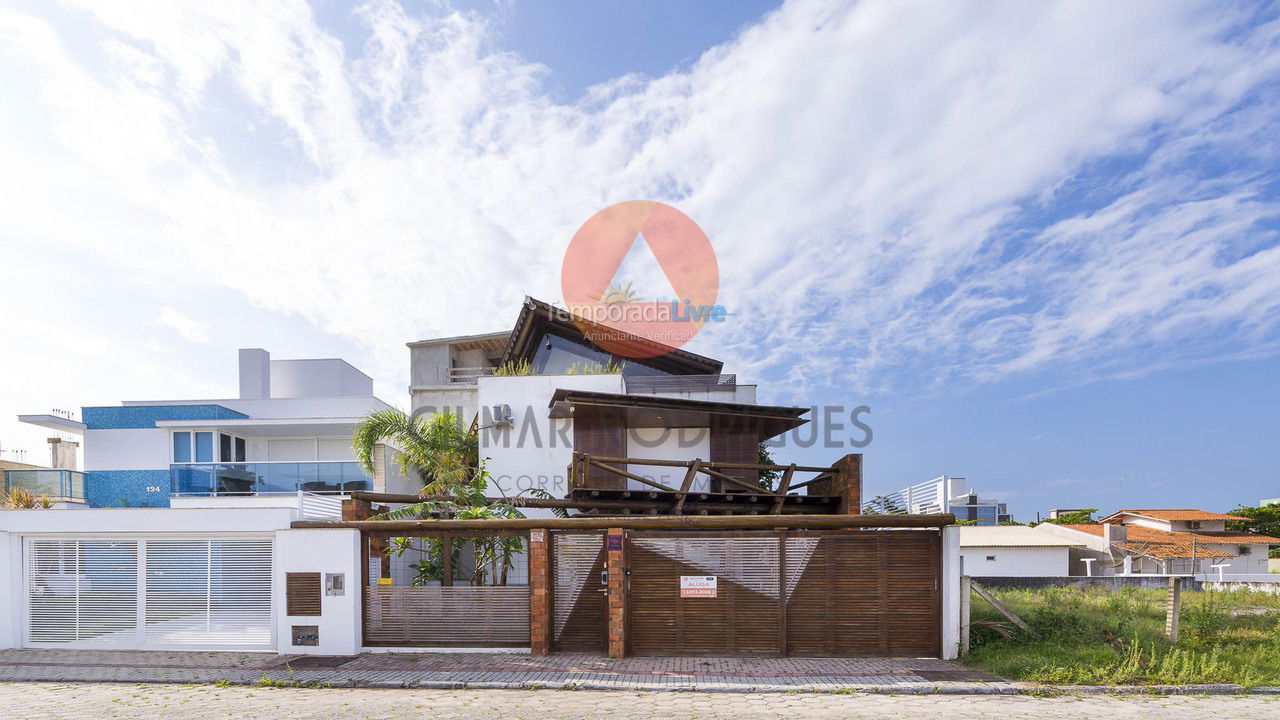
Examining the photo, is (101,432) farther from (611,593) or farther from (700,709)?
(700,709)

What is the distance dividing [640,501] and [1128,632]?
332 inches

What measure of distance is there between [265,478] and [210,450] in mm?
3988

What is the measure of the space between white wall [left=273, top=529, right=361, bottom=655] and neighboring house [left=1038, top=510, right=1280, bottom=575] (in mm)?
25945

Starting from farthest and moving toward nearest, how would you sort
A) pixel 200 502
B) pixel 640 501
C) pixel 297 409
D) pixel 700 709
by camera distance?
pixel 297 409, pixel 200 502, pixel 640 501, pixel 700 709

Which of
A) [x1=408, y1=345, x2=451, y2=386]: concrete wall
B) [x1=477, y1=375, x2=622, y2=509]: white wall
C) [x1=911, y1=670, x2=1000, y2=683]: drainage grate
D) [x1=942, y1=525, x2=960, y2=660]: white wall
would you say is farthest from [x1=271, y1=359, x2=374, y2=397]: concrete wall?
[x1=911, y1=670, x2=1000, y2=683]: drainage grate

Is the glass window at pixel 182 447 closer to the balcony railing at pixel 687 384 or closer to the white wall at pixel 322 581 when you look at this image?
the white wall at pixel 322 581

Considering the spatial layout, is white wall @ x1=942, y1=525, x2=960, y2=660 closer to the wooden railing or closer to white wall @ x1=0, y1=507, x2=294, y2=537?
the wooden railing

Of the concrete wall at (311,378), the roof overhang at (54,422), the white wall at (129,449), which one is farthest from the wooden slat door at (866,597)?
the concrete wall at (311,378)

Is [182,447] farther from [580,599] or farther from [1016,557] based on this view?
[1016,557]

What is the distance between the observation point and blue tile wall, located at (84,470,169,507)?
1953 cm

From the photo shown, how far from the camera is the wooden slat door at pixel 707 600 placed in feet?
36.3

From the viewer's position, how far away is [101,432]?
69.5ft

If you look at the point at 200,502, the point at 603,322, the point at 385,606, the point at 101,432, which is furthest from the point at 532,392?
the point at 101,432

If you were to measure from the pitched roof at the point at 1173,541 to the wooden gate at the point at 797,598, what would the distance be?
77.9 feet
